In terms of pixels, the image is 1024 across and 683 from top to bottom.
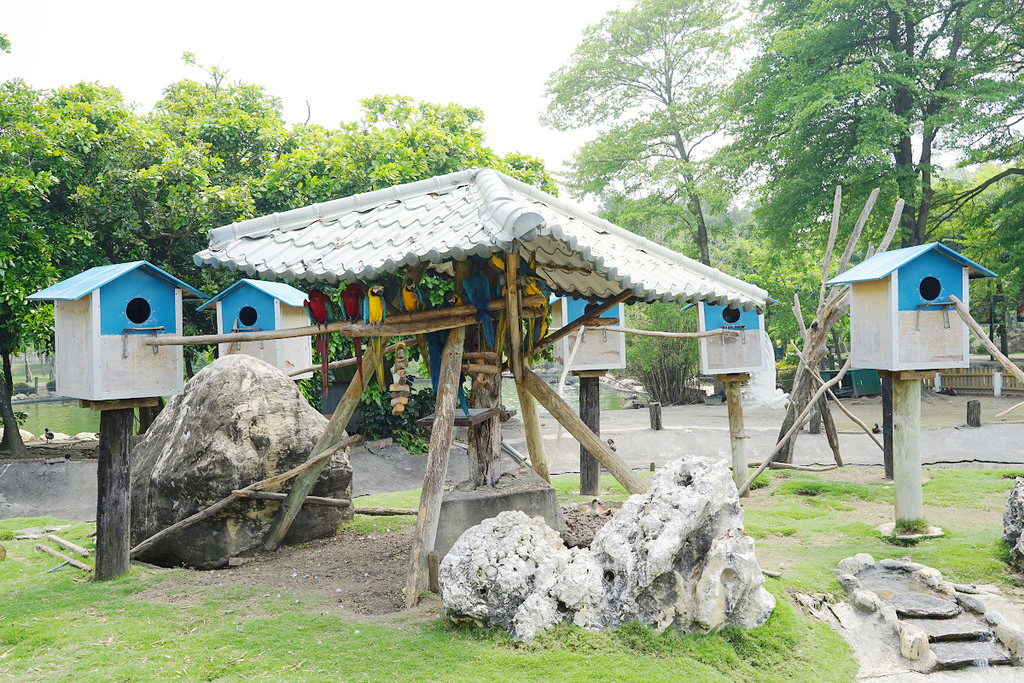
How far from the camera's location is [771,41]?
734 inches

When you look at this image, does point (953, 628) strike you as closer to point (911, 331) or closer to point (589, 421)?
point (911, 331)

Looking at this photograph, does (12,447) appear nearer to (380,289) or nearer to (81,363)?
(81,363)

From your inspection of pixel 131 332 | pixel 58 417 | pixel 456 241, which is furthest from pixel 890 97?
pixel 58 417

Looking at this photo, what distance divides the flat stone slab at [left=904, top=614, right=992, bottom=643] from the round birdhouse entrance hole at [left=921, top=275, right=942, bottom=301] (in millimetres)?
3463

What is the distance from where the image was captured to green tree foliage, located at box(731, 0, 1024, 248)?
15.5 meters

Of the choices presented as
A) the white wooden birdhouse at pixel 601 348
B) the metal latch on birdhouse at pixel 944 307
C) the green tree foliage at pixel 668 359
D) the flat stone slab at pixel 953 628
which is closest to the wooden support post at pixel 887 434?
the metal latch on birdhouse at pixel 944 307

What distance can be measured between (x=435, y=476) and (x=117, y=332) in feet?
9.65

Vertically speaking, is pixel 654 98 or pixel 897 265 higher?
pixel 654 98

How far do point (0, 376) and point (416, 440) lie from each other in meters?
7.97

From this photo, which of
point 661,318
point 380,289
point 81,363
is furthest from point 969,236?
point 81,363

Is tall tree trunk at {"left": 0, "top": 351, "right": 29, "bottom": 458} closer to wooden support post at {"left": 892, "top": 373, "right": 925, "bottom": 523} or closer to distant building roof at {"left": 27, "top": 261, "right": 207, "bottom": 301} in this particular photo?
distant building roof at {"left": 27, "top": 261, "right": 207, "bottom": 301}

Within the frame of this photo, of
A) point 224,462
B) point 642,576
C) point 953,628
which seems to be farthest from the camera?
point 224,462

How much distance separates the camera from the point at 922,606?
5250 millimetres

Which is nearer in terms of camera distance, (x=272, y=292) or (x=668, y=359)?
(x=272, y=292)
